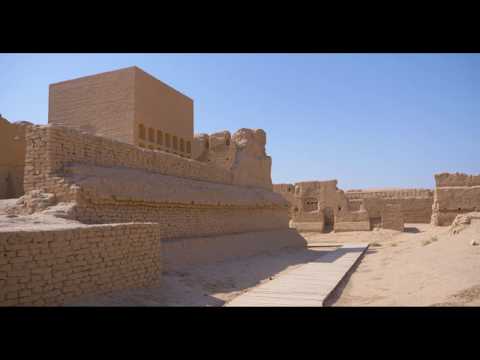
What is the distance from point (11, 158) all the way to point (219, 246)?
22.7 ft

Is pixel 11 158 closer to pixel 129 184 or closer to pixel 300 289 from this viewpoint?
pixel 129 184

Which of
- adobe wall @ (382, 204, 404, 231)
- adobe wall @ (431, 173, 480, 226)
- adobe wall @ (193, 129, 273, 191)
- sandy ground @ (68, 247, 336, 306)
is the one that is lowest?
sandy ground @ (68, 247, 336, 306)

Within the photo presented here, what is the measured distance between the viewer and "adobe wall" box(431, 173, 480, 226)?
20641 mm

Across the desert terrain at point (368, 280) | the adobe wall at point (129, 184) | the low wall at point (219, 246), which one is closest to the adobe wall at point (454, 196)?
the desert terrain at point (368, 280)

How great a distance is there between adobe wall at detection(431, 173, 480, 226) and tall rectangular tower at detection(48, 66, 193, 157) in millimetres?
16177

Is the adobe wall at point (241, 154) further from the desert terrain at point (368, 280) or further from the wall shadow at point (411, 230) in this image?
the wall shadow at point (411, 230)

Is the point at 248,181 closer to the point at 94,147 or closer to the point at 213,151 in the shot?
the point at 213,151

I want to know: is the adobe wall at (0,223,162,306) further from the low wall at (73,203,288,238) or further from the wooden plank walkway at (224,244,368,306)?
the wooden plank walkway at (224,244,368,306)

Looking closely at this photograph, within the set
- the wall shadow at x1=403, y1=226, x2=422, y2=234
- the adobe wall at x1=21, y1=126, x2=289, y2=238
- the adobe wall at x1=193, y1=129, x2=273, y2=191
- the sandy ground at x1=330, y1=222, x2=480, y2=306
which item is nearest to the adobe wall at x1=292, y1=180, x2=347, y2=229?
the wall shadow at x1=403, y1=226, x2=422, y2=234

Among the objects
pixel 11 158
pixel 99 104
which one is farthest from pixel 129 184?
pixel 99 104

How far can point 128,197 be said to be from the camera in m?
8.68

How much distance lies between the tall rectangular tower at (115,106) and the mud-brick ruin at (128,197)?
0.05 metres

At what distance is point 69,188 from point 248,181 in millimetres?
10695
